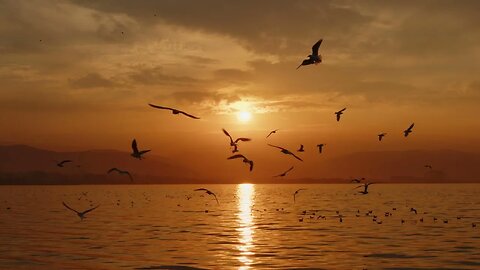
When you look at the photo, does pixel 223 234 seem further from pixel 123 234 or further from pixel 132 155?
pixel 132 155

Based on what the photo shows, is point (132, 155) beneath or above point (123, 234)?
above

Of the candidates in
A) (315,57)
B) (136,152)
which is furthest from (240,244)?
(315,57)

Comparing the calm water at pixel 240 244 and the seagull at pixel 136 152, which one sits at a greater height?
the seagull at pixel 136 152

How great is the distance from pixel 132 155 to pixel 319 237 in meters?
17.3

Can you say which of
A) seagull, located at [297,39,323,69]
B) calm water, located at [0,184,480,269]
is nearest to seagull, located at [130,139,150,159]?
calm water, located at [0,184,480,269]

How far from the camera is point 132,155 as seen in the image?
38.9 m

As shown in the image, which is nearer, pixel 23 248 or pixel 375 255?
pixel 375 255

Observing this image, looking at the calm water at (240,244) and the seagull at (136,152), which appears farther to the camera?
the seagull at (136,152)

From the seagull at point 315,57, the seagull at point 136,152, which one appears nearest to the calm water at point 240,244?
the seagull at point 136,152

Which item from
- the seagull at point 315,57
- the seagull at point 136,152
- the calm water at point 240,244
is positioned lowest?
the calm water at point 240,244

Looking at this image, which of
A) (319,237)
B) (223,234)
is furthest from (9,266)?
(319,237)

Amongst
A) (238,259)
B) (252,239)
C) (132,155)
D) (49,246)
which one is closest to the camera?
(238,259)

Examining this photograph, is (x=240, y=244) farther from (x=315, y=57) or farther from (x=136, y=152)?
(x=315, y=57)

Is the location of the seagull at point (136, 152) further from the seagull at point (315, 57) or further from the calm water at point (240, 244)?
the seagull at point (315, 57)
